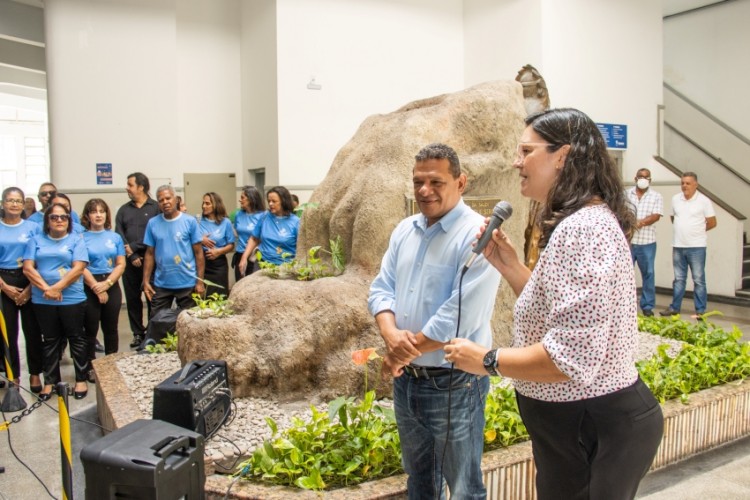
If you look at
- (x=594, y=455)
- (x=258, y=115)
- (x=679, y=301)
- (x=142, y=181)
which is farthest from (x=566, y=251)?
(x=258, y=115)

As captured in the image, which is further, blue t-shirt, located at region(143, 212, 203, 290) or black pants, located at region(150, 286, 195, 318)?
black pants, located at region(150, 286, 195, 318)

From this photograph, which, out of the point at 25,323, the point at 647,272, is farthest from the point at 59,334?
the point at 647,272

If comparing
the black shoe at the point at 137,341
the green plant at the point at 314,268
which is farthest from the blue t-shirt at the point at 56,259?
the green plant at the point at 314,268

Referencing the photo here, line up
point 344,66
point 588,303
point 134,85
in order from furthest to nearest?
point 344,66 < point 134,85 < point 588,303

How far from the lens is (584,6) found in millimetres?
11516

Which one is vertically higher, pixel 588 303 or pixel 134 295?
pixel 588 303

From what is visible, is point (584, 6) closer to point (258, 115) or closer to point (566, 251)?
point (258, 115)

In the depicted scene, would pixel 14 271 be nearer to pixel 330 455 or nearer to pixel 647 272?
pixel 330 455

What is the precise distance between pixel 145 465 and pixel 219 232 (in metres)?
5.88

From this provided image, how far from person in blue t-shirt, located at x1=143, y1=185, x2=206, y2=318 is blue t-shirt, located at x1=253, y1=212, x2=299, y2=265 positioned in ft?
2.41

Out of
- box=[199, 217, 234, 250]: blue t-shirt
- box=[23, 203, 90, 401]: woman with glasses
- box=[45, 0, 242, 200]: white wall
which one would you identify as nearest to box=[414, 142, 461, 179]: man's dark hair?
box=[23, 203, 90, 401]: woman with glasses

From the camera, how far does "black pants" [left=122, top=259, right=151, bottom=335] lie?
7520 millimetres

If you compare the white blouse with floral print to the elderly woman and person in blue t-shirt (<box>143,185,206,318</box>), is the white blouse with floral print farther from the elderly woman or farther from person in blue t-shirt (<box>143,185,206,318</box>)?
person in blue t-shirt (<box>143,185,206,318</box>)

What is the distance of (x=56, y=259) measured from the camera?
A: 5.82 metres
